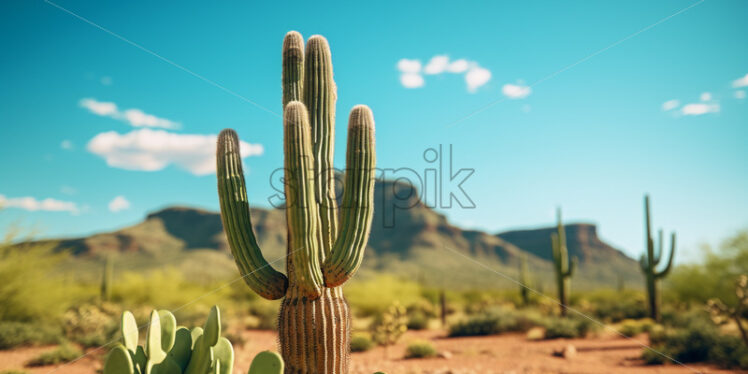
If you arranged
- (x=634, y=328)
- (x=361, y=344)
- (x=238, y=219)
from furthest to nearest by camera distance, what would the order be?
1. (x=634, y=328)
2. (x=361, y=344)
3. (x=238, y=219)

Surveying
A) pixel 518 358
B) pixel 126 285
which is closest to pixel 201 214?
pixel 126 285

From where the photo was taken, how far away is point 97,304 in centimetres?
1538

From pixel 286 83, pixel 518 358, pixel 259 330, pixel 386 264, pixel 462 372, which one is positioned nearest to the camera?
pixel 286 83

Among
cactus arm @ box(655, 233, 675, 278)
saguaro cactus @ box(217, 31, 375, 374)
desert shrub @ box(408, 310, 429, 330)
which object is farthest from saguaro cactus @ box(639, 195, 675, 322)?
saguaro cactus @ box(217, 31, 375, 374)

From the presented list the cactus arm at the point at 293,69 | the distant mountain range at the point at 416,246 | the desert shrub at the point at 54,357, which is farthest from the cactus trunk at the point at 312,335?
the distant mountain range at the point at 416,246

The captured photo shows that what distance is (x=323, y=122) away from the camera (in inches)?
204

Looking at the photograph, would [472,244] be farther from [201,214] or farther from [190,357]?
[190,357]

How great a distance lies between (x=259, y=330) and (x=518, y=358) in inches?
338

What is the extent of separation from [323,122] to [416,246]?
43826 millimetres

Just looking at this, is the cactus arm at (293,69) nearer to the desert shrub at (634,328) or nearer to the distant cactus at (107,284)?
the desert shrub at (634,328)

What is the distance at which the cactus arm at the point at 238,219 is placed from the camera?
15.6 ft

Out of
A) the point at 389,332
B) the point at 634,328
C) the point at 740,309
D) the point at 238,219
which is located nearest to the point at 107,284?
the point at 389,332

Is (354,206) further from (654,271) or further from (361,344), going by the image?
(654,271)

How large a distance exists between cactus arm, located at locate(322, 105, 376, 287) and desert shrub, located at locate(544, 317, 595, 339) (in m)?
9.81
